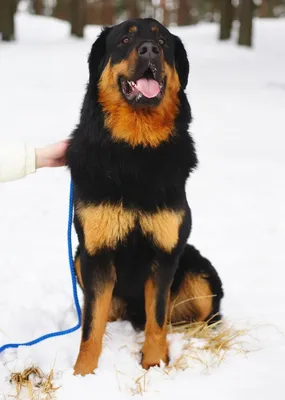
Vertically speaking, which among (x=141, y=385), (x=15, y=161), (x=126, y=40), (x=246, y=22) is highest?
(x=246, y=22)

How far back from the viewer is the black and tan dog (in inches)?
106

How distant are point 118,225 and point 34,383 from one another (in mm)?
944

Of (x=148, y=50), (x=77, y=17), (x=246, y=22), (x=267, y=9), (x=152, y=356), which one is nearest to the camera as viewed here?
(x=148, y=50)

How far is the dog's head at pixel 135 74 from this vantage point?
267 centimetres

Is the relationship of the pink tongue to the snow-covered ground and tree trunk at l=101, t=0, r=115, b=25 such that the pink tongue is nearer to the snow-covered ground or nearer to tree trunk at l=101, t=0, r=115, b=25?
the snow-covered ground

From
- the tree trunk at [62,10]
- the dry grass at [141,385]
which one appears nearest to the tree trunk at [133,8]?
the tree trunk at [62,10]

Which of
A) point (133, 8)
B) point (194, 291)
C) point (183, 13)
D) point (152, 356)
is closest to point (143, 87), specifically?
point (194, 291)

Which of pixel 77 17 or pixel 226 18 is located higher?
pixel 226 18

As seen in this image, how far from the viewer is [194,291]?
3211 millimetres

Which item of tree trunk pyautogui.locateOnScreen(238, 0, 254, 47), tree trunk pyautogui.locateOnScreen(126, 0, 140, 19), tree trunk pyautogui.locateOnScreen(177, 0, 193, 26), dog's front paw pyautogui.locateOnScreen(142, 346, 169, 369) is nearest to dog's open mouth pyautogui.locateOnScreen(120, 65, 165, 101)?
dog's front paw pyautogui.locateOnScreen(142, 346, 169, 369)

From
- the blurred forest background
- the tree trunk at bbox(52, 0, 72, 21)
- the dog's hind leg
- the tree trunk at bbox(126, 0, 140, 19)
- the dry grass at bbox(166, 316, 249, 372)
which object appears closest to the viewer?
the dry grass at bbox(166, 316, 249, 372)

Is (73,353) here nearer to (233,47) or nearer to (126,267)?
(126,267)

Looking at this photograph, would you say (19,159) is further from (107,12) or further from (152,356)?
(107,12)

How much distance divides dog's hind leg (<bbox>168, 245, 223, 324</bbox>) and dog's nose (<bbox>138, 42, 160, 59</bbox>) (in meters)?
1.31
